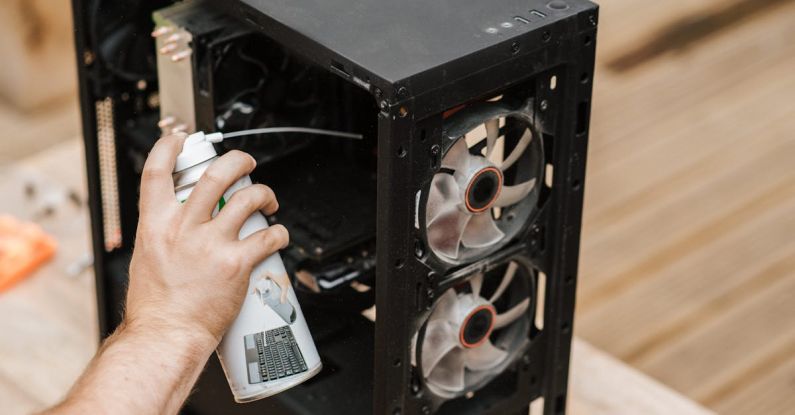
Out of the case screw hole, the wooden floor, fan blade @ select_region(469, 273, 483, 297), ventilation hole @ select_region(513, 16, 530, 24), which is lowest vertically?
the wooden floor

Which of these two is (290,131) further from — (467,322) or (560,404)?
(560,404)

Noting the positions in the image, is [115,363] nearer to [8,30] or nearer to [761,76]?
[8,30]

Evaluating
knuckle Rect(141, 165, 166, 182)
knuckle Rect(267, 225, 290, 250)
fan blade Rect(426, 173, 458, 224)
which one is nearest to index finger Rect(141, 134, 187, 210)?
knuckle Rect(141, 165, 166, 182)

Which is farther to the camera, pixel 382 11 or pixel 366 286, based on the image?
pixel 366 286

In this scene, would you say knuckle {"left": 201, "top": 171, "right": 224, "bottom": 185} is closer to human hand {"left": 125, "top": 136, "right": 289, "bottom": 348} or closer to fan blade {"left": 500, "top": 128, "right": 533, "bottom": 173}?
human hand {"left": 125, "top": 136, "right": 289, "bottom": 348}

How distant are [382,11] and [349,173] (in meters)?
0.41

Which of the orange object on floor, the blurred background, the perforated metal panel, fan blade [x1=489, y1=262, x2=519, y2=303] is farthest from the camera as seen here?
the blurred background

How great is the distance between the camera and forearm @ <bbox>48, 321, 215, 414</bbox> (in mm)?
1273

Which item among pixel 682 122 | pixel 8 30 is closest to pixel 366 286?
pixel 682 122

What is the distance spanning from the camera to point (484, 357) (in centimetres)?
152

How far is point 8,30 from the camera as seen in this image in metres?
3.15

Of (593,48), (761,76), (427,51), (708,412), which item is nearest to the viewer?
(427,51)

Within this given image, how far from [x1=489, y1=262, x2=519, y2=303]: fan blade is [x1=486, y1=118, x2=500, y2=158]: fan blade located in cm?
17

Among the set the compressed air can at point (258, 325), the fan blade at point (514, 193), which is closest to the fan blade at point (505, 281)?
the fan blade at point (514, 193)
